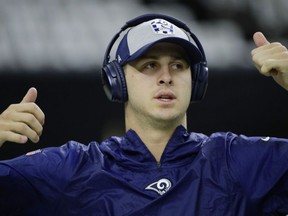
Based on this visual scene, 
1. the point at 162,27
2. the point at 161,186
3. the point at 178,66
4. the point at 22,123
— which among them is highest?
the point at 162,27

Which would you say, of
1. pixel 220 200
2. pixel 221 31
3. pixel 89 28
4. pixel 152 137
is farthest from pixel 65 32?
pixel 220 200

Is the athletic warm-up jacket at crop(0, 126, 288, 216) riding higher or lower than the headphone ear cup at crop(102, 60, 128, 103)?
lower

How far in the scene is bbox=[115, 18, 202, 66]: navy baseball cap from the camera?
2535 mm

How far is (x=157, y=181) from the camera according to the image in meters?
2.46

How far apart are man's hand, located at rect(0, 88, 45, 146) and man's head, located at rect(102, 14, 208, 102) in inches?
17.4

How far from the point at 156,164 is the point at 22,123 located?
510 mm

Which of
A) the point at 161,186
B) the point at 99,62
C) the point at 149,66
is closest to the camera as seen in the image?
the point at 161,186

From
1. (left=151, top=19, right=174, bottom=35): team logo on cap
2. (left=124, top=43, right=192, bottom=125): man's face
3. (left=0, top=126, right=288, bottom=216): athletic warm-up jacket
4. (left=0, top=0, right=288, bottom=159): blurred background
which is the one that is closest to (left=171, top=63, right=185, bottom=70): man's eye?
(left=124, top=43, right=192, bottom=125): man's face

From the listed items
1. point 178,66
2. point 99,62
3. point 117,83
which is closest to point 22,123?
point 117,83

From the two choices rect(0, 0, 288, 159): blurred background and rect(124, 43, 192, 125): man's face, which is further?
rect(0, 0, 288, 159): blurred background

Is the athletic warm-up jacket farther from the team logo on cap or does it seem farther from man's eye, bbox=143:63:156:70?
the team logo on cap

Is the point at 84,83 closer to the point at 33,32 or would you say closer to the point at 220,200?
the point at 33,32

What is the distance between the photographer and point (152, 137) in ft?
8.48

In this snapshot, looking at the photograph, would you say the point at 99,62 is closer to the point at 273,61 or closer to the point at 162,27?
the point at 162,27
